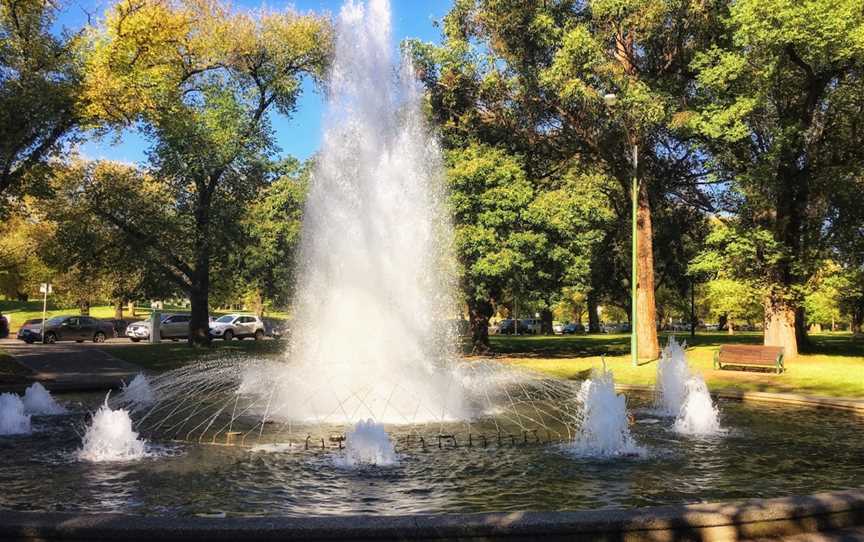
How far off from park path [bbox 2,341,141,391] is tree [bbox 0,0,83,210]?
5690 mm

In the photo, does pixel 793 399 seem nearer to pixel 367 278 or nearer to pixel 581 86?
pixel 367 278

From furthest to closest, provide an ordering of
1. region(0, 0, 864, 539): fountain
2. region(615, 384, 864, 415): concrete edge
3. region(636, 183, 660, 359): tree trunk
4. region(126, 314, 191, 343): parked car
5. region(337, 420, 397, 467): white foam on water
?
region(126, 314, 191, 343): parked car
region(636, 183, 660, 359): tree trunk
region(615, 384, 864, 415): concrete edge
region(337, 420, 397, 467): white foam on water
region(0, 0, 864, 539): fountain

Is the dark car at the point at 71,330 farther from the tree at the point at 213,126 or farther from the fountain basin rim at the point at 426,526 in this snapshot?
the fountain basin rim at the point at 426,526

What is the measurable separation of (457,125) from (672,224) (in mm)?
16535

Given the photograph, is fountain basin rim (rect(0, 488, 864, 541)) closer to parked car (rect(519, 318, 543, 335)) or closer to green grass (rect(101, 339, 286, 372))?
green grass (rect(101, 339, 286, 372))

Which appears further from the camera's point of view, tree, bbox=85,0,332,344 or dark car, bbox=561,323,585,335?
dark car, bbox=561,323,585,335

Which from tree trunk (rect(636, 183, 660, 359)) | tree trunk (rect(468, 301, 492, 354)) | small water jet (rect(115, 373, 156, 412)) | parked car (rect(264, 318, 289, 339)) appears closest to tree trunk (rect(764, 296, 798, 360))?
Result: tree trunk (rect(636, 183, 660, 359))

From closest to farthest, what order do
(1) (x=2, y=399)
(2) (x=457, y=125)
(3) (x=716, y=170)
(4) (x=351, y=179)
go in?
1. (1) (x=2, y=399)
2. (4) (x=351, y=179)
3. (3) (x=716, y=170)
4. (2) (x=457, y=125)

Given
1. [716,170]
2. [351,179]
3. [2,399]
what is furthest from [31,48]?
[716,170]

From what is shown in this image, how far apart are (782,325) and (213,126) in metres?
25.0

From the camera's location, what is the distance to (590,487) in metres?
7.90

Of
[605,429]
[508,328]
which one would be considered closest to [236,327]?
[508,328]

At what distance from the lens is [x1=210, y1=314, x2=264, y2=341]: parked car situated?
48.4 m

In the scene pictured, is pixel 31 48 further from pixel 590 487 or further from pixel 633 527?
pixel 633 527
